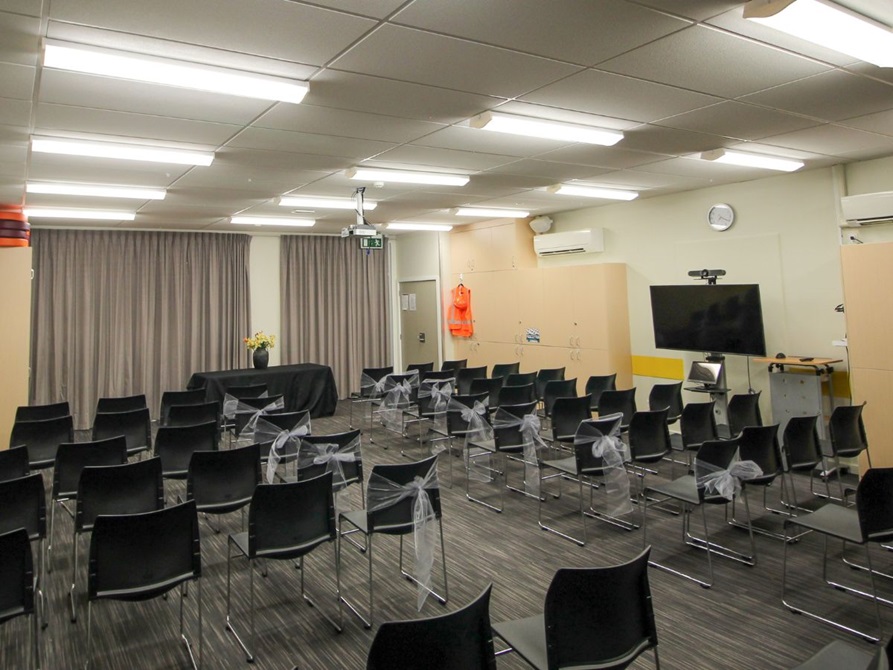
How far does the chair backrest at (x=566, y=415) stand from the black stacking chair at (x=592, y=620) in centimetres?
344

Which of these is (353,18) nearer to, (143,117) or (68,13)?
(68,13)

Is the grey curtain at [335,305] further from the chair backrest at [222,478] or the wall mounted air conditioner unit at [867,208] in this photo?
the wall mounted air conditioner unit at [867,208]

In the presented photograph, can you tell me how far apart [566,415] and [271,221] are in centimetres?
588

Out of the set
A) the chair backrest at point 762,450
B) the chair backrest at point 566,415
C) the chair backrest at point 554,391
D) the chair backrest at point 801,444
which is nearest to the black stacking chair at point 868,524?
the chair backrest at point 762,450

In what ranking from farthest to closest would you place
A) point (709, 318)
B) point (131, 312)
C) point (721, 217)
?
point (131, 312), point (721, 217), point (709, 318)

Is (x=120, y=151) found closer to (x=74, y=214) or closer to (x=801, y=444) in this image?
(x=74, y=214)

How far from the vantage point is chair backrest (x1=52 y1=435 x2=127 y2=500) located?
443cm

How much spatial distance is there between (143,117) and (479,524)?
158 inches

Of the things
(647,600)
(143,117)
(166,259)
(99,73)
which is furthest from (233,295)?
(647,600)

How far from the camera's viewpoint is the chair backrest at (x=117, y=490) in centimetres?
374

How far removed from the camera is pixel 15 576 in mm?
2775

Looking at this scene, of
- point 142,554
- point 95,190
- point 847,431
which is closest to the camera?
point 142,554

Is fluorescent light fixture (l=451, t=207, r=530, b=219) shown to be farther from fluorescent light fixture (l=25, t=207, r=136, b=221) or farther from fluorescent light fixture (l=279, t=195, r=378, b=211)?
fluorescent light fixture (l=25, t=207, r=136, b=221)

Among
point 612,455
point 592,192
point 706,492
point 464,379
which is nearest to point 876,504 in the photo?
point 706,492
